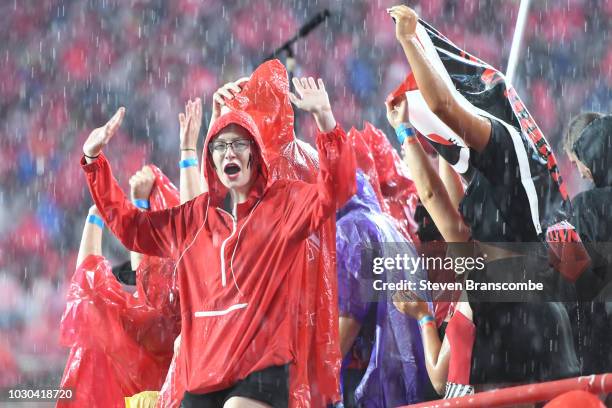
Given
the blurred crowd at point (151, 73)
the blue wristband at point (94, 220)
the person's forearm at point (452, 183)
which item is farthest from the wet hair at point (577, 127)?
the blurred crowd at point (151, 73)

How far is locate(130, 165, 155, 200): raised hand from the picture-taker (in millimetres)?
4211

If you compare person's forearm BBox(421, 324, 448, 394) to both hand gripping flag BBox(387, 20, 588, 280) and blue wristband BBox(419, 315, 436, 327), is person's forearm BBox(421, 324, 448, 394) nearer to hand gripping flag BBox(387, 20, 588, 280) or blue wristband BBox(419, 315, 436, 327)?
blue wristband BBox(419, 315, 436, 327)

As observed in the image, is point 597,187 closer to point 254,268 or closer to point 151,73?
point 254,268

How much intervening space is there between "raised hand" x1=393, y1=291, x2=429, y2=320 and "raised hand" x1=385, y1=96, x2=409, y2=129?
0.70 m

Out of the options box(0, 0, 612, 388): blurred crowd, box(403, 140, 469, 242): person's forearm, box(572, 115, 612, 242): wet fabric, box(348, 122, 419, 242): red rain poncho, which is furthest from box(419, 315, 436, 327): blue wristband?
box(0, 0, 612, 388): blurred crowd

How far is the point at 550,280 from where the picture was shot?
318 cm

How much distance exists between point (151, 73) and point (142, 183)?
559cm

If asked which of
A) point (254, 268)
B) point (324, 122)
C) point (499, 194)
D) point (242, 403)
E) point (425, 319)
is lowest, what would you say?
point (242, 403)

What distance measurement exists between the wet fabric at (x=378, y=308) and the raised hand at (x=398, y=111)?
2.22 feet

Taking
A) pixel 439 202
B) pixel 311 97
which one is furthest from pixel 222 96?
pixel 439 202

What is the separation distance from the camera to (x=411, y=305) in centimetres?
397

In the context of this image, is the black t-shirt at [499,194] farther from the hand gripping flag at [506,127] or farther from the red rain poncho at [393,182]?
the red rain poncho at [393,182]

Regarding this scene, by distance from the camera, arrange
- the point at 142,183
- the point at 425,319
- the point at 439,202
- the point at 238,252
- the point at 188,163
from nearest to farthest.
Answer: the point at 238,252 < the point at 439,202 < the point at 425,319 < the point at 188,163 < the point at 142,183

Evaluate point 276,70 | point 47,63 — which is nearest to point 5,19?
point 47,63
